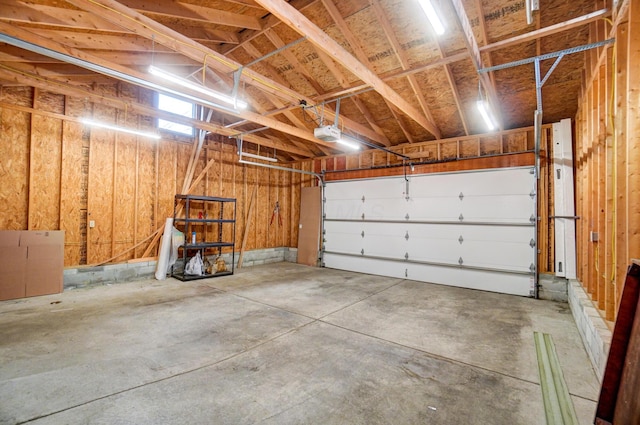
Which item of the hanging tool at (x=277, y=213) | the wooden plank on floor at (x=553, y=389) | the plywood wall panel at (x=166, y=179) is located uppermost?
the plywood wall panel at (x=166, y=179)

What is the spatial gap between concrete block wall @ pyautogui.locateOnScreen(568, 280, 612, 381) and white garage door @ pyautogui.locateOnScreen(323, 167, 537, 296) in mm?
1766

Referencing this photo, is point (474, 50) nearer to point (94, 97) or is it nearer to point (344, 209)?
point (344, 209)

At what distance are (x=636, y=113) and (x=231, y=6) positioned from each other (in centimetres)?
477

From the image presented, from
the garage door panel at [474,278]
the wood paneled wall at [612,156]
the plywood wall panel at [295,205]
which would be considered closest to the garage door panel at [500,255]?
the garage door panel at [474,278]

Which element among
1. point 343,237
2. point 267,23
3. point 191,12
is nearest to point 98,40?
point 191,12

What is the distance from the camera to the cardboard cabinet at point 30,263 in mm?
4590

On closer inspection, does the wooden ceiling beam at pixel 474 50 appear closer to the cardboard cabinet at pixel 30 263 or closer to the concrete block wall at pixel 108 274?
the cardboard cabinet at pixel 30 263

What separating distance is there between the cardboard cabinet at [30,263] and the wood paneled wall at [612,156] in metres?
7.95

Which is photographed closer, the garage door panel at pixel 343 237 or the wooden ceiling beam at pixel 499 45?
the wooden ceiling beam at pixel 499 45

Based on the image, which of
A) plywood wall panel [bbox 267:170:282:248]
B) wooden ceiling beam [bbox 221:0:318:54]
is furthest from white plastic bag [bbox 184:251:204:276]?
wooden ceiling beam [bbox 221:0:318:54]

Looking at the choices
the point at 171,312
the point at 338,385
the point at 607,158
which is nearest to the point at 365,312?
the point at 338,385

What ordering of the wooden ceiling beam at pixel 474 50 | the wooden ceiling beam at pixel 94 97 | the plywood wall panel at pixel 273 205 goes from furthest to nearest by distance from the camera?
the plywood wall panel at pixel 273 205
the wooden ceiling beam at pixel 94 97
the wooden ceiling beam at pixel 474 50

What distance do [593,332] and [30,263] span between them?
26.8 feet

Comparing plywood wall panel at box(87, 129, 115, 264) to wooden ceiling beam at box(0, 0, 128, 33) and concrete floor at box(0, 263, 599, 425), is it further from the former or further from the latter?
wooden ceiling beam at box(0, 0, 128, 33)
